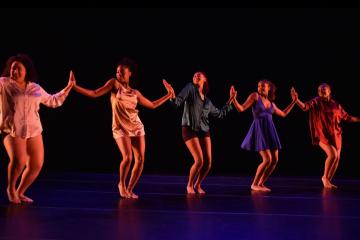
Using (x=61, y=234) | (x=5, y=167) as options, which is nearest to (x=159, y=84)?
(x=5, y=167)

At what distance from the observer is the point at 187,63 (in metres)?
8.58

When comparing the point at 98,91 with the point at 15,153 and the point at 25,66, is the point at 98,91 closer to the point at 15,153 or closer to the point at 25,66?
the point at 25,66

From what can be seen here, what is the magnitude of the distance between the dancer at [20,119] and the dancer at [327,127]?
3508mm

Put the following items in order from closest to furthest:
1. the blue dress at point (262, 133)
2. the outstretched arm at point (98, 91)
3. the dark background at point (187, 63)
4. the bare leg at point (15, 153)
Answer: the bare leg at point (15, 153)
the outstretched arm at point (98, 91)
the blue dress at point (262, 133)
the dark background at point (187, 63)

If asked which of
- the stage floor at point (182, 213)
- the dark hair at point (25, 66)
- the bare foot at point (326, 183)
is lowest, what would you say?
the stage floor at point (182, 213)

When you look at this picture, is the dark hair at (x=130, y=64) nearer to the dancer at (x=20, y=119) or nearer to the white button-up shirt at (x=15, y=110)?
the dancer at (x=20, y=119)

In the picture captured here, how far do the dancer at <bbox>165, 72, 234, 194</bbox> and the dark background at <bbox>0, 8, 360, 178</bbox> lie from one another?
8.34 ft

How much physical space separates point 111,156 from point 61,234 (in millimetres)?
5733

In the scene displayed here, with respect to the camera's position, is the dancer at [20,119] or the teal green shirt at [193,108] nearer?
the dancer at [20,119]

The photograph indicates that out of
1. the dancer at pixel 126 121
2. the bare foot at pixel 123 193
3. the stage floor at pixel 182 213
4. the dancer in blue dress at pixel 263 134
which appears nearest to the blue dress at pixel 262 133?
the dancer in blue dress at pixel 263 134

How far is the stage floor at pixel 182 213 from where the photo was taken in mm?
3652

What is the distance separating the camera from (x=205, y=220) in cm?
416

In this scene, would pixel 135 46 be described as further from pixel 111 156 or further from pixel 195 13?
pixel 111 156

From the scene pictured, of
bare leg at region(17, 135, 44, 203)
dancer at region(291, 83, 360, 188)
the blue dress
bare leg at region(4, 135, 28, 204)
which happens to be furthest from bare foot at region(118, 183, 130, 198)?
dancer at region(291, 83, 360, 188)
